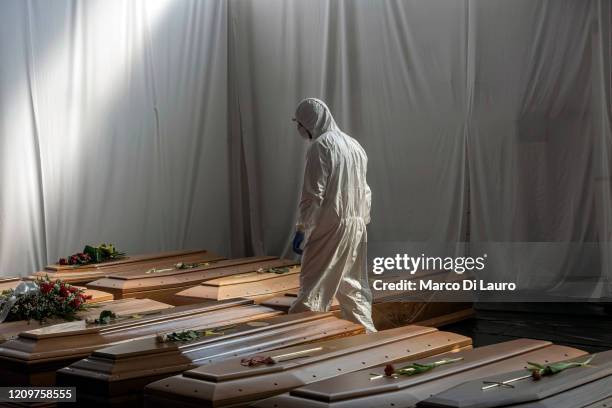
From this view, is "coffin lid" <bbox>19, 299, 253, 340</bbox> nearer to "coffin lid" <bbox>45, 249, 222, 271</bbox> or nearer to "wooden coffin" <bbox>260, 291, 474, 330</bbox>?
"wooden coffin" <bbox>260, 291, 474, 330</bbox>

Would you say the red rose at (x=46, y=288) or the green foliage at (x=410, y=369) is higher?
the red rose at (x=46, y=288)

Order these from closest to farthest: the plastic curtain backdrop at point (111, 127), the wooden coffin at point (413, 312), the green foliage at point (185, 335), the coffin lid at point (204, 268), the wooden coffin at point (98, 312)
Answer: the green foliage at point (185, 335) < the wooden coffin at point (98, 312) < the wooden coffin at point (413, 312) < the coffin lid at point (204, 268) < the plastic curtain backdrop at point (111, 127)

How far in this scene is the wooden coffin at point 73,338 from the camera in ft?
10.7

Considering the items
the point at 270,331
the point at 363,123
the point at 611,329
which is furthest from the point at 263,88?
the point at 270,331

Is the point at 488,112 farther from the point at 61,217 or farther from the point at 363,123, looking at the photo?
the point at 61,217

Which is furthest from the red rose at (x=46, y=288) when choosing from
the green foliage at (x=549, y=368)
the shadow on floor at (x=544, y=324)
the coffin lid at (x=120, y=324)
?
the green foliage at (x=549, y=368)

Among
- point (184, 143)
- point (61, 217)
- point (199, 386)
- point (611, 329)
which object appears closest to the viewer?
point (199, 386)

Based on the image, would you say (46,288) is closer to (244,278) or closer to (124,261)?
(244,278)

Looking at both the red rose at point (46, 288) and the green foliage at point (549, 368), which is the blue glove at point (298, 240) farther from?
the green foliage at point (549, 368)

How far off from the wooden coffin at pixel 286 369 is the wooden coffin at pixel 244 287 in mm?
1826

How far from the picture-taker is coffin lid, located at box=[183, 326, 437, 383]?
271 cm

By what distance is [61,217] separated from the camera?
7066 millimetres

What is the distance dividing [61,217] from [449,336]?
4545 mm

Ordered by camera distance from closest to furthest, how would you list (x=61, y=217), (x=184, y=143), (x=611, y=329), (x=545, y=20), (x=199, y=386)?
(x=199, y=386) → (x=611, y=329) → (x=545, y=20) → (x=61, y=217) → (x=184, y=143)
